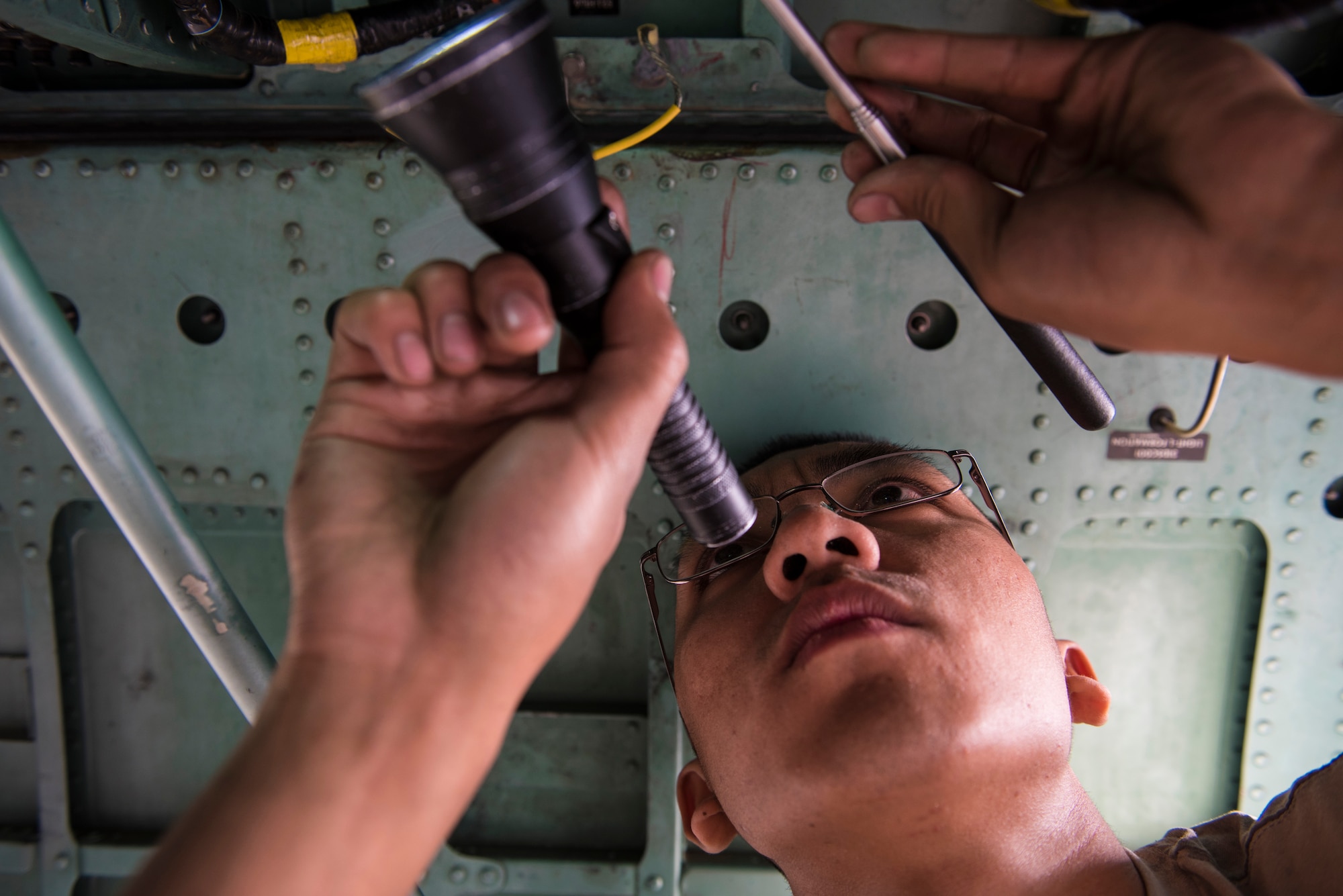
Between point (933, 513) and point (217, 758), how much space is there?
1559 millimetres

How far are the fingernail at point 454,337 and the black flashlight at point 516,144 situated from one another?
75 mm

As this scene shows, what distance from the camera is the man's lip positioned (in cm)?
97

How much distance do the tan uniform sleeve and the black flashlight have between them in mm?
1209

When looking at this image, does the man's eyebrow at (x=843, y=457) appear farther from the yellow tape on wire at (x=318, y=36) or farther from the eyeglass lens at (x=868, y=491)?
the yellow tape on wire at (x=318, y=36)

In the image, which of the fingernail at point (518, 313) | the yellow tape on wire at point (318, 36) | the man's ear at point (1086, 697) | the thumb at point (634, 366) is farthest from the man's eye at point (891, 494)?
the yellow tape on wire at point (318, 36)

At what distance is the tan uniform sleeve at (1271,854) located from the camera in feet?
3.47

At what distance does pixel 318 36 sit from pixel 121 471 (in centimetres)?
66

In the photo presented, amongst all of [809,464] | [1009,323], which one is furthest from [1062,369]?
[809,464]

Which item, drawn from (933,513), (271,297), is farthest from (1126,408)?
(271,297)

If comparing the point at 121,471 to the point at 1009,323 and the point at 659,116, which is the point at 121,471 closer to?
the point at 659,116

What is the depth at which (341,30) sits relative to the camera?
1.07 meters

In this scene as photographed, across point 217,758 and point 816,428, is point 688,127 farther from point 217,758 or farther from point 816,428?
point 217,758

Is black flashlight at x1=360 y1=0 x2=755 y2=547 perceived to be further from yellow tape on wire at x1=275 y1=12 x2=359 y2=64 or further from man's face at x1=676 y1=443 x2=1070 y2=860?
yellow tape on wire at x1=275 y1=12 x2=359 y2=64

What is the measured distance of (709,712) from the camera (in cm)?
108
